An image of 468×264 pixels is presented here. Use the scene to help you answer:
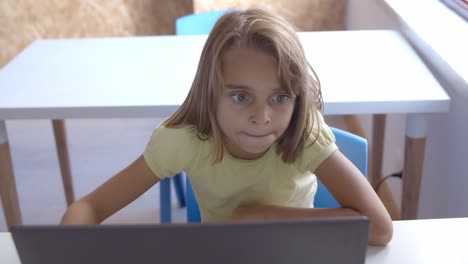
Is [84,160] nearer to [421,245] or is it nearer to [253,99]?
[253,99]

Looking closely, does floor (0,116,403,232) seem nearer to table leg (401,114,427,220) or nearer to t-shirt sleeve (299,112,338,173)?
table leg (401,114,427,220)

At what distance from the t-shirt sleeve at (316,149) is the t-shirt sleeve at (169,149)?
0.67 ft

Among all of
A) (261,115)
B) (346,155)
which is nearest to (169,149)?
(261,115)

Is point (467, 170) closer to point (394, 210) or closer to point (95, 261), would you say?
point (394, 210)

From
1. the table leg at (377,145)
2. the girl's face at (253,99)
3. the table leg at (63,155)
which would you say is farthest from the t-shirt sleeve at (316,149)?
the table leg at (63,155)

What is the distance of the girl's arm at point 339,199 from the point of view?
3.07 ft

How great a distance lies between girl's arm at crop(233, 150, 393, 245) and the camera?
3.07 feet

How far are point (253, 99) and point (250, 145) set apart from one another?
0.08 m

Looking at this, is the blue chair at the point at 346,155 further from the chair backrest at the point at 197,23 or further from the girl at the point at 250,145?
the chair backrest at the point at 197,23

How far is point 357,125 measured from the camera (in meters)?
2.77

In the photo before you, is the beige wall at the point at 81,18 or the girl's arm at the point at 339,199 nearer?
the girl's arm at the point at 339,199

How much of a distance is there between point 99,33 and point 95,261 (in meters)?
2.79

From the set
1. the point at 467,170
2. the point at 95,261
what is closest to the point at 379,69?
the point at 467,170

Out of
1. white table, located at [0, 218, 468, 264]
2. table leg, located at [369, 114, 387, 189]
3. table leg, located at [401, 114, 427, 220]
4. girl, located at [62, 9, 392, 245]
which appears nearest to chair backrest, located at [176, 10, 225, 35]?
table leg, located at [369, 114, 387, 189]
